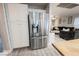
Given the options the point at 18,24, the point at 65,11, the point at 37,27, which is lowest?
the point at 37,27

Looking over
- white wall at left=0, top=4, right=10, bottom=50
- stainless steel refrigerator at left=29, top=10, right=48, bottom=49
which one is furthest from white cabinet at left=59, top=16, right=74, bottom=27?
white wall at left=0, top=4, right=10, bottom=50

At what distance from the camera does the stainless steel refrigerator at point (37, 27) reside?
9.41 ft

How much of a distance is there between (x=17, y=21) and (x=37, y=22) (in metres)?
0.69

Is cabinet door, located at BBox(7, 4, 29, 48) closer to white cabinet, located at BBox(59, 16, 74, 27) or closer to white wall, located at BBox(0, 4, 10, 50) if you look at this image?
white wall, located at BBox(0, 4, 10, 50)

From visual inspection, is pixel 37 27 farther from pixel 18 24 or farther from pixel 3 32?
pixel 3 32

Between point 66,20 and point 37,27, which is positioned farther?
point 37,27

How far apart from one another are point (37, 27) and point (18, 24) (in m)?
0.66

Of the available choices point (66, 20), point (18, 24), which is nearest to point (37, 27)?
point (18, 24)

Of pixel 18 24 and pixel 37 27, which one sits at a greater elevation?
pixel 18 24

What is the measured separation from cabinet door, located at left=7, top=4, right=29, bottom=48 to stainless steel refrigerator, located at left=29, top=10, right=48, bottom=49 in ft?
0.58

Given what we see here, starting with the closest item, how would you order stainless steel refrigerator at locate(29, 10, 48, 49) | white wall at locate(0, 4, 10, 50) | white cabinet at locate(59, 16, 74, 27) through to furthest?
white cabinet at locate(59, 16, 74, 27)
white wall at locate(0, 4, 10, 50)
stainless steel refrigerator at locate(29, 10, 48, 49)

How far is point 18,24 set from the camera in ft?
8.85

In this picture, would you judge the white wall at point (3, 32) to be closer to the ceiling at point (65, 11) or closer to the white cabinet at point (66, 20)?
the ceiling at point (65, 11)

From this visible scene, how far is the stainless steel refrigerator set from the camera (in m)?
2.87
